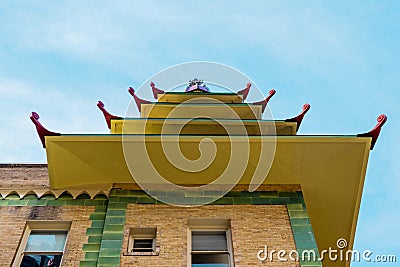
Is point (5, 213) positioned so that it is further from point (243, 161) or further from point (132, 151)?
point (243, 161)

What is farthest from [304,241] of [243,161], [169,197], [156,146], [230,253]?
[156,146]

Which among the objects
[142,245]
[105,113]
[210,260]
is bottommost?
[210,260]

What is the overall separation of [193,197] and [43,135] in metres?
3.83

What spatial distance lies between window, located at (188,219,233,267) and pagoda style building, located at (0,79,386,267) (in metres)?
0.02

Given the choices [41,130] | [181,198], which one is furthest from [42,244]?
[181,198]

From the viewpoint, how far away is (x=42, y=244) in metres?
11.2

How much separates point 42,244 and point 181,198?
326cm

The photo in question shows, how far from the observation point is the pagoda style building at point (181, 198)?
1074 centimetres

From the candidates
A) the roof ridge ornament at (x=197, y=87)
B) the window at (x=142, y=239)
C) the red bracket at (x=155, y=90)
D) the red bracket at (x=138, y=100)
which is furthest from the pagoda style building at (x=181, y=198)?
the red bracket at (x=155, y=90)

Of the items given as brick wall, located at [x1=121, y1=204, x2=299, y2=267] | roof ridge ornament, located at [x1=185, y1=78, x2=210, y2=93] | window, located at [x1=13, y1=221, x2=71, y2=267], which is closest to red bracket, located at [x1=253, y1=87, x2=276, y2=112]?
roof ridge ornament, located at [x1=185, y1=78, x2=210, y2=93]

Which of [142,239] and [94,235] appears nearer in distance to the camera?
[94,235]

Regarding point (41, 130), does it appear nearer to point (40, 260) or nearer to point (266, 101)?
point (40, 260)

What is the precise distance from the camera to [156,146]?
12094mm

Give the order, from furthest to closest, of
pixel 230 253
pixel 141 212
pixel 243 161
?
pixel 243 161 → pixel 141 212 → pixel 230 253
